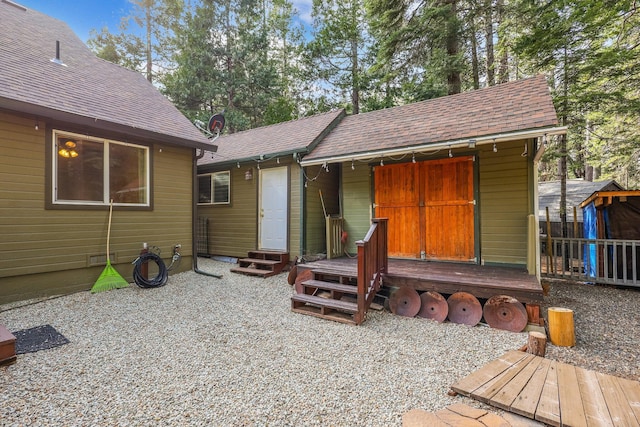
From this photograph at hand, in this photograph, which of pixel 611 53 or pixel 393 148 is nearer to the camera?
pixel 393 148

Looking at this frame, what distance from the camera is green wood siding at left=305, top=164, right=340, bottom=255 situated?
6469mm

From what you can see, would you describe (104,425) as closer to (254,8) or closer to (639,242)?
(639,242)

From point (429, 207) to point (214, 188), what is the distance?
558 centimetres

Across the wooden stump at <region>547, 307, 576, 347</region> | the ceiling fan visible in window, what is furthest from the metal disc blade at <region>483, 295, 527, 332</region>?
the ceiling fan visible in window

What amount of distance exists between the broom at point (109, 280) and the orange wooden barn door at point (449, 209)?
5.31m

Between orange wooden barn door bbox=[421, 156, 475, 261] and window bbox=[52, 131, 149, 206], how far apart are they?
206 inches

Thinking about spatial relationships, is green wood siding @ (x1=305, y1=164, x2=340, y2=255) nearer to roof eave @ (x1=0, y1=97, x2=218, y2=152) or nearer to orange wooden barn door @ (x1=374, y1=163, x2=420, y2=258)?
orange wooden barn door @ (x1=374, y1=163, x2=420, y2=258)

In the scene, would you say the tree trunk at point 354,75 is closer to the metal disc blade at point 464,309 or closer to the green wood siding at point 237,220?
the green wood siding at point 237,220

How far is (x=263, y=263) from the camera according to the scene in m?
6.31

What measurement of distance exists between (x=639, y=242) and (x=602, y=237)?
2.46 ft

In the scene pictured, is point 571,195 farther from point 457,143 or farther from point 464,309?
point 464,309

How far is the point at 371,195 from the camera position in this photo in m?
6.12

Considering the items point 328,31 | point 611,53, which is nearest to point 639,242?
point 611,53

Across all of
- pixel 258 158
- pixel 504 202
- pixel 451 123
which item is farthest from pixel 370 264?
pixel 258 158
